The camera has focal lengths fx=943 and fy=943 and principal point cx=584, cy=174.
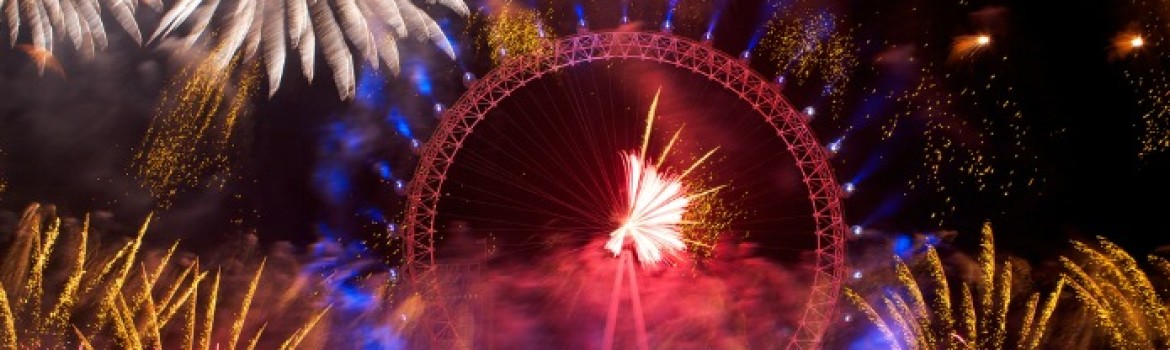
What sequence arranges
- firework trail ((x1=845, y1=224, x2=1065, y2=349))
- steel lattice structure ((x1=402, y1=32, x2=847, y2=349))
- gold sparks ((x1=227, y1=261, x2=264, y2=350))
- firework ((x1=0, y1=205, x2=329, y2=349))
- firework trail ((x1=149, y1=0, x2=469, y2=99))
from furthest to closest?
steel lattice structure ((x1=402, y1=32, x2=847, y2=349)) < gold sparks ((x1=227, y1=261, x2=264, y2=350)) < firework trail ((x1=845, y1=224, x2=1065, y2=349)) < firework ((x1=0, y1=205, x2=329, y2=349)) < firework trail ((x1=149, y1=0, x2=469, y2=99))

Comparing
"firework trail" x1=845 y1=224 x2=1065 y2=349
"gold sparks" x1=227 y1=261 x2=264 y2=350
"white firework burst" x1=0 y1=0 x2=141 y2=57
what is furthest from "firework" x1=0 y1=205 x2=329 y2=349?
"firework trail" x1=845 y1=224 x2=1065 y2=349

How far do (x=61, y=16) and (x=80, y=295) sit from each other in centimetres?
569

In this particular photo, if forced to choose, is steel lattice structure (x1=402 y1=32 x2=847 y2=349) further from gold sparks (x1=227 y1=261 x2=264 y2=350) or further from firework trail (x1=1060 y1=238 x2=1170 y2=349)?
firework trail (x1=1060 y1=238 x2=1170 y2=349)

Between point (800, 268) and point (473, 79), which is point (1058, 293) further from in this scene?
point (473, 79)

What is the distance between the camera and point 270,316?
1830 centimetres

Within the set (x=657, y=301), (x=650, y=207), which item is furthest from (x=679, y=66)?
(x=657, y=301)

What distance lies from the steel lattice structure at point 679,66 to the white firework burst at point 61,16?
7.10 meters

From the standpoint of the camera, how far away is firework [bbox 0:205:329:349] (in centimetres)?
1474

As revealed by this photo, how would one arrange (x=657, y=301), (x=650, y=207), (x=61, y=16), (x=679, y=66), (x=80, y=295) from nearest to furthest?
(x=61, y=16) < (x=80, y=295) < (x=650, y=207) < (x=679, y=66) < (x=657, y=301)

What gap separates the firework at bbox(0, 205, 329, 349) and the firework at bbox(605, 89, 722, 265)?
23.8 ft

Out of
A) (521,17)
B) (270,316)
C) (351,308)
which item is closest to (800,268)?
(521,17)

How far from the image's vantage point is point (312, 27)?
1244 cm

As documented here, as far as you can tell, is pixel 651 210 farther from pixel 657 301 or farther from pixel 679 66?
pixel 657 301

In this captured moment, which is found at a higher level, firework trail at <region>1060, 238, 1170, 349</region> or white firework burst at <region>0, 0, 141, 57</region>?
firework trail at <region>1060, 238, 1170, 349</region>
